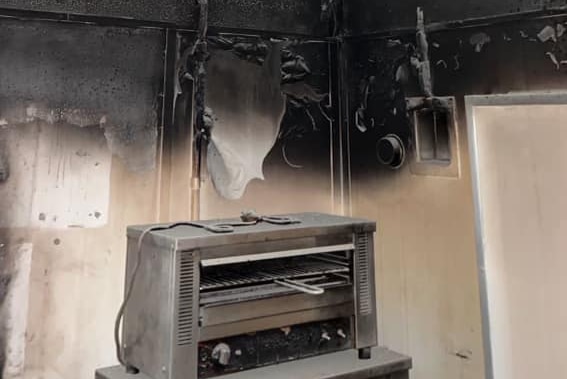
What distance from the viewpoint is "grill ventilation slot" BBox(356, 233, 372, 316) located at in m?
1.63

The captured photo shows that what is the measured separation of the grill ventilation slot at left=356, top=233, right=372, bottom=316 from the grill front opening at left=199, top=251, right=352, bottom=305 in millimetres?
35

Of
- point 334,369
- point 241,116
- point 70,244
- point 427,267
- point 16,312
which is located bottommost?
point 334,369

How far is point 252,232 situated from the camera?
1.48 m

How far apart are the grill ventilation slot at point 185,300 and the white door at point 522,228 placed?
116 cm

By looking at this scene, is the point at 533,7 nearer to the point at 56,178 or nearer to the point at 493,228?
the point at 493,228

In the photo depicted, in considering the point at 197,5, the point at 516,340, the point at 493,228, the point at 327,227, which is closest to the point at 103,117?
the point at 197,5

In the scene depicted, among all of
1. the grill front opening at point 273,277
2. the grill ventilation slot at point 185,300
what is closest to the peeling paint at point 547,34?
the grill front opening at point 273,277

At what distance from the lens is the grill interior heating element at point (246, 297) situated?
1.36 meters

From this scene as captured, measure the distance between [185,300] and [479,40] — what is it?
1509 millimetres

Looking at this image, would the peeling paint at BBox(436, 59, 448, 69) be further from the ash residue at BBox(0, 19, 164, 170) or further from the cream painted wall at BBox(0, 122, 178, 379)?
the cream painted wall at BBox(0, 122, 178, 379)

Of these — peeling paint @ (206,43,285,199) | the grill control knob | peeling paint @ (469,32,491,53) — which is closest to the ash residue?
peeling paint @ (206,43,285,199)

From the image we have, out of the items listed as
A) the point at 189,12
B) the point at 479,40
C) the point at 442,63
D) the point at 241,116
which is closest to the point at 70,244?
the point at 241,116

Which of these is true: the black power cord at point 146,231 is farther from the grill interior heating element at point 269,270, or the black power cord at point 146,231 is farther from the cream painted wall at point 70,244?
the cream painted wall at point 70,244

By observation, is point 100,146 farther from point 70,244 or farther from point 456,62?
point 456,62
